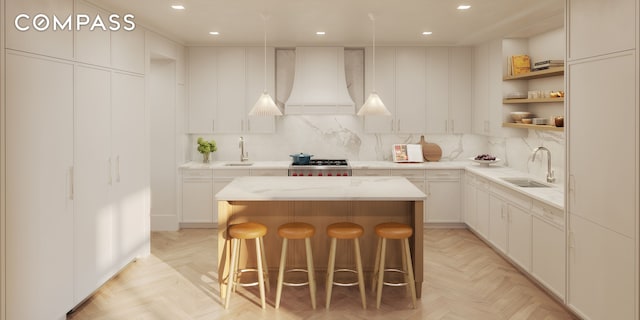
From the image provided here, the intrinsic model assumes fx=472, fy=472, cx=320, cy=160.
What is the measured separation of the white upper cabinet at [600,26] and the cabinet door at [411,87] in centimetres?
330

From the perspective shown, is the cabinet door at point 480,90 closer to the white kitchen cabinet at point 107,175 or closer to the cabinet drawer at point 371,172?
the cabinet drawer at point 371,172

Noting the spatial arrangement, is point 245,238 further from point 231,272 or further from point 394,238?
point 394,238

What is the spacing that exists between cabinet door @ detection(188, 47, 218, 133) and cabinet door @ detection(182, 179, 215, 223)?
80 centimetres

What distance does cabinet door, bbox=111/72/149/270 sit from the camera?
4.50m

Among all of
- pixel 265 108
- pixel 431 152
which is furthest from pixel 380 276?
pixel 431 152

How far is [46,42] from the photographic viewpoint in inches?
132

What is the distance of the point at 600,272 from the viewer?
124 inches

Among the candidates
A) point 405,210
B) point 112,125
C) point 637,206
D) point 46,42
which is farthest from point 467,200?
point 46,42

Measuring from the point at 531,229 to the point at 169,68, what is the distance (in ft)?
15.7

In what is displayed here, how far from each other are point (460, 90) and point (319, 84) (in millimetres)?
2049

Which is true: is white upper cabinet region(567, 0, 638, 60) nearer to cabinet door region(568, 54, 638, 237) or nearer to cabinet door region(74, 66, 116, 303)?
cabinet door region(568, 54, 638, 237)

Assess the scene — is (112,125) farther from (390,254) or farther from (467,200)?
(467,200)

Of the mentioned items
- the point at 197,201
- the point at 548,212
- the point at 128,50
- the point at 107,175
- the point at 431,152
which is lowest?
the point at 197,201

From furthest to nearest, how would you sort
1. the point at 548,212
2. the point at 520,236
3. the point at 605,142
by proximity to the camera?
the point at 520,236 → the point at 548,212 → the point at 605,142
